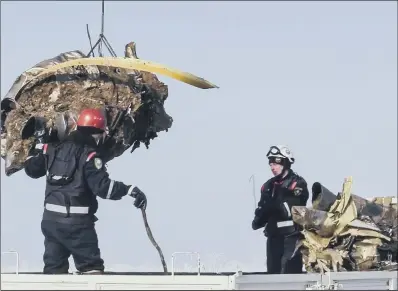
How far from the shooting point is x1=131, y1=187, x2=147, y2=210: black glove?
9633 millimetres

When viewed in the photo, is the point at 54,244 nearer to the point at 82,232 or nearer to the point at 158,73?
the point at 82,232

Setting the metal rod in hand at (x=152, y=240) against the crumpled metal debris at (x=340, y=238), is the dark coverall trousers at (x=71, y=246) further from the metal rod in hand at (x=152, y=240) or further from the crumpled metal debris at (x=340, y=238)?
the crumpled metal debris at (x=340, y=238)

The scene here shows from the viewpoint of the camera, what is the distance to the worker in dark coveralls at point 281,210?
1059 cm

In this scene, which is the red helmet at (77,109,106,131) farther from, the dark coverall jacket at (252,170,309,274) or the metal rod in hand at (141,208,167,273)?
the dark coverall jacket at (252,170,309,274)

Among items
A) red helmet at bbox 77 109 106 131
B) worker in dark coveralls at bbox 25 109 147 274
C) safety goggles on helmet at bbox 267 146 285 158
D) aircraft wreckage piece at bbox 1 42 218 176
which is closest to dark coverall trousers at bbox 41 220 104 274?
worker in dark coveralls at bbox 25 109 147 274

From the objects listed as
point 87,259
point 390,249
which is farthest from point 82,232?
point 390,249

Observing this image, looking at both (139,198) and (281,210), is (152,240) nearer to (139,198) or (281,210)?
(139,198)

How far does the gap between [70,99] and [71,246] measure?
137 cm

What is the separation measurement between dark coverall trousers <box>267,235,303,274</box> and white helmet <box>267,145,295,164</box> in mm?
788

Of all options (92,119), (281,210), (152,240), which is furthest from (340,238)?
(92,119)

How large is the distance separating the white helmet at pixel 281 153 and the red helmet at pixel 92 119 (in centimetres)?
193

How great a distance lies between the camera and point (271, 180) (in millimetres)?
10875

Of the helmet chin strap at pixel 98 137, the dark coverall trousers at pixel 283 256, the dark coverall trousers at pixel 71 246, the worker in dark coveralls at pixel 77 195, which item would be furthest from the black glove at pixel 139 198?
the dark coverall trousers at pixel 283 256

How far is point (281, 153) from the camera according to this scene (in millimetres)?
10773
